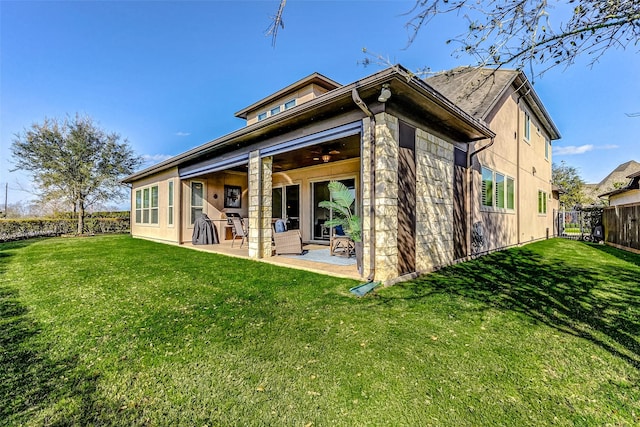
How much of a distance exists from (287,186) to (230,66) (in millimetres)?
5716

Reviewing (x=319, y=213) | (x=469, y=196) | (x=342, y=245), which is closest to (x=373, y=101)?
(x=342, y=245)

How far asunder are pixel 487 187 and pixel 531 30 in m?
6.43

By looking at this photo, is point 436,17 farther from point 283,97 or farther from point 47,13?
point 47,13

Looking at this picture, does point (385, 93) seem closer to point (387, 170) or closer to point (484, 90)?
point (387, 170)

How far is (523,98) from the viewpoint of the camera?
1090 cm

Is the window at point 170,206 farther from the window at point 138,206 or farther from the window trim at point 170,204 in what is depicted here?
the window at point 138,206

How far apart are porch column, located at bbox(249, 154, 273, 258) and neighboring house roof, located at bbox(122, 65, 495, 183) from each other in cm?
60

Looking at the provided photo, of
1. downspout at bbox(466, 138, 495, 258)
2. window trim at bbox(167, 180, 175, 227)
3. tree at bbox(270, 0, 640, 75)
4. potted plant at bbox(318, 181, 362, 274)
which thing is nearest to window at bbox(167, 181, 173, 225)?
window trim at bbox(167, 180, 175, 227)

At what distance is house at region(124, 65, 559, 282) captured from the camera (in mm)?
4516

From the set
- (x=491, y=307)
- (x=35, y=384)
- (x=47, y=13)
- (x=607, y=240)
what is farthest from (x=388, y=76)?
(x=607, y=240)

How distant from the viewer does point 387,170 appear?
14.5 feet

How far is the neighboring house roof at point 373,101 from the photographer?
4008mm

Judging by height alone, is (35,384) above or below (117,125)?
below

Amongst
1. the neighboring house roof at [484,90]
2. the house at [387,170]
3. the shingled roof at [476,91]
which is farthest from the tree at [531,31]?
the shingled roof at [476,91]
